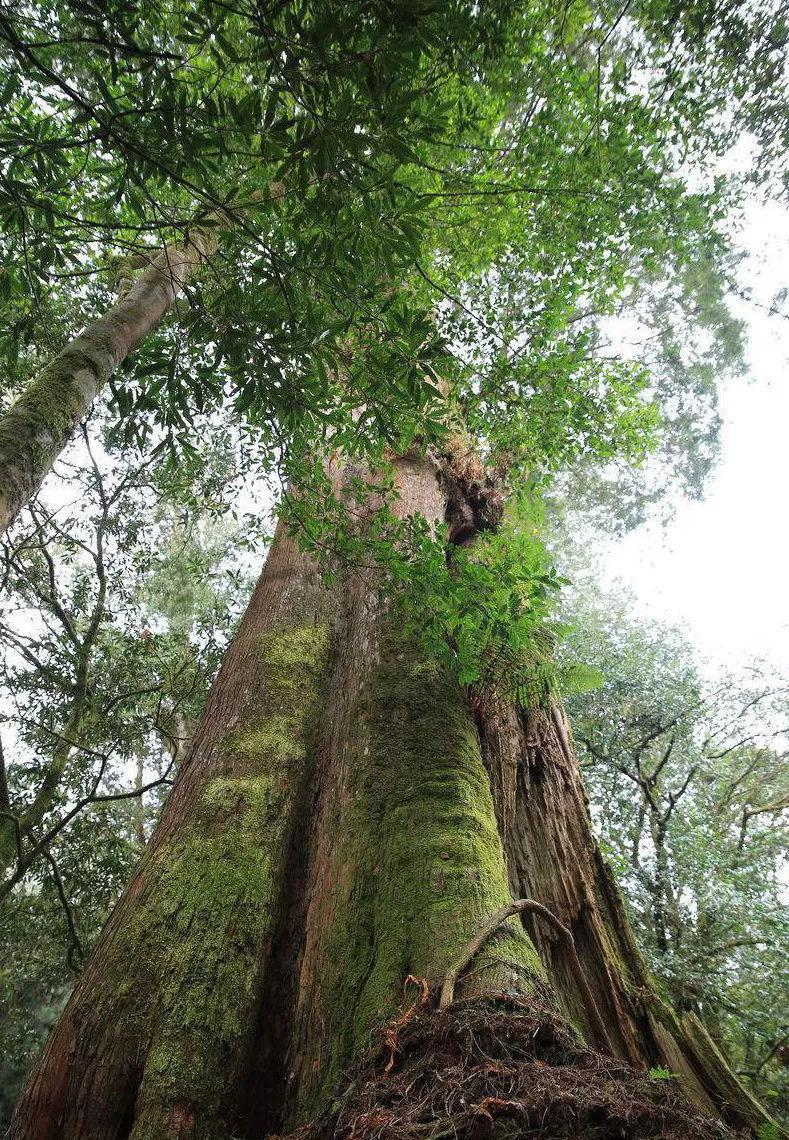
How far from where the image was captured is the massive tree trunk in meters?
1.71

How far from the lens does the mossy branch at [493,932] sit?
6.51ft

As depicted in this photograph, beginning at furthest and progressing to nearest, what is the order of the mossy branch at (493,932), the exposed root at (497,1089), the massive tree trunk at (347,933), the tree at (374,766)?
the tree at (374,766) → the mossy branch at (493,932) → the massive tree trunk at (347,933) → the exposed root at (497,1089)

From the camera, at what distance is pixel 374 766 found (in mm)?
3273

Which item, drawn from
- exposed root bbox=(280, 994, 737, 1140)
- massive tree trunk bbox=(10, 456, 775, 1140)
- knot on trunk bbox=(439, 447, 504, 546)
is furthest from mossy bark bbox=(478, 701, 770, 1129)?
knot on trunk bbox=(439, 447, 504, 546)

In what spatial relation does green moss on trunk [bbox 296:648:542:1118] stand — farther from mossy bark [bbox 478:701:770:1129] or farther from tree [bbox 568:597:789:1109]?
tree [bbox 568:597:789:1109]

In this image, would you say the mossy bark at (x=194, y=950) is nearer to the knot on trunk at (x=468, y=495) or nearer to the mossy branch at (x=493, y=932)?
the mossy branch at (x=493, y=932)

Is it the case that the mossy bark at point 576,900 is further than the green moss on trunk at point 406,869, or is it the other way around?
the mossy bark at point 576,900

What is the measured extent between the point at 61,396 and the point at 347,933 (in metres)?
2.66

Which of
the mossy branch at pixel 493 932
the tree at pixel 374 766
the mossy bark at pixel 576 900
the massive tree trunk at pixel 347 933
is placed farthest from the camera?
the mossy bark at pixel 576 900

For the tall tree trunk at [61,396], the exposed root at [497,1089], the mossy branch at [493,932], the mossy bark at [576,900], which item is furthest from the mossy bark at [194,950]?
the tall tree trunk at [61,396]

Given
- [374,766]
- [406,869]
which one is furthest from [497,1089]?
[374,766]

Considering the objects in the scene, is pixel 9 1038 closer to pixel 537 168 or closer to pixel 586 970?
pixel 586 970

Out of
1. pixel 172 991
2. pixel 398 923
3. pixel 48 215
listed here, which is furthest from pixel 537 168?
pixel 172 991

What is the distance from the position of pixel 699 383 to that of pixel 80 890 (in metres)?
16.0
